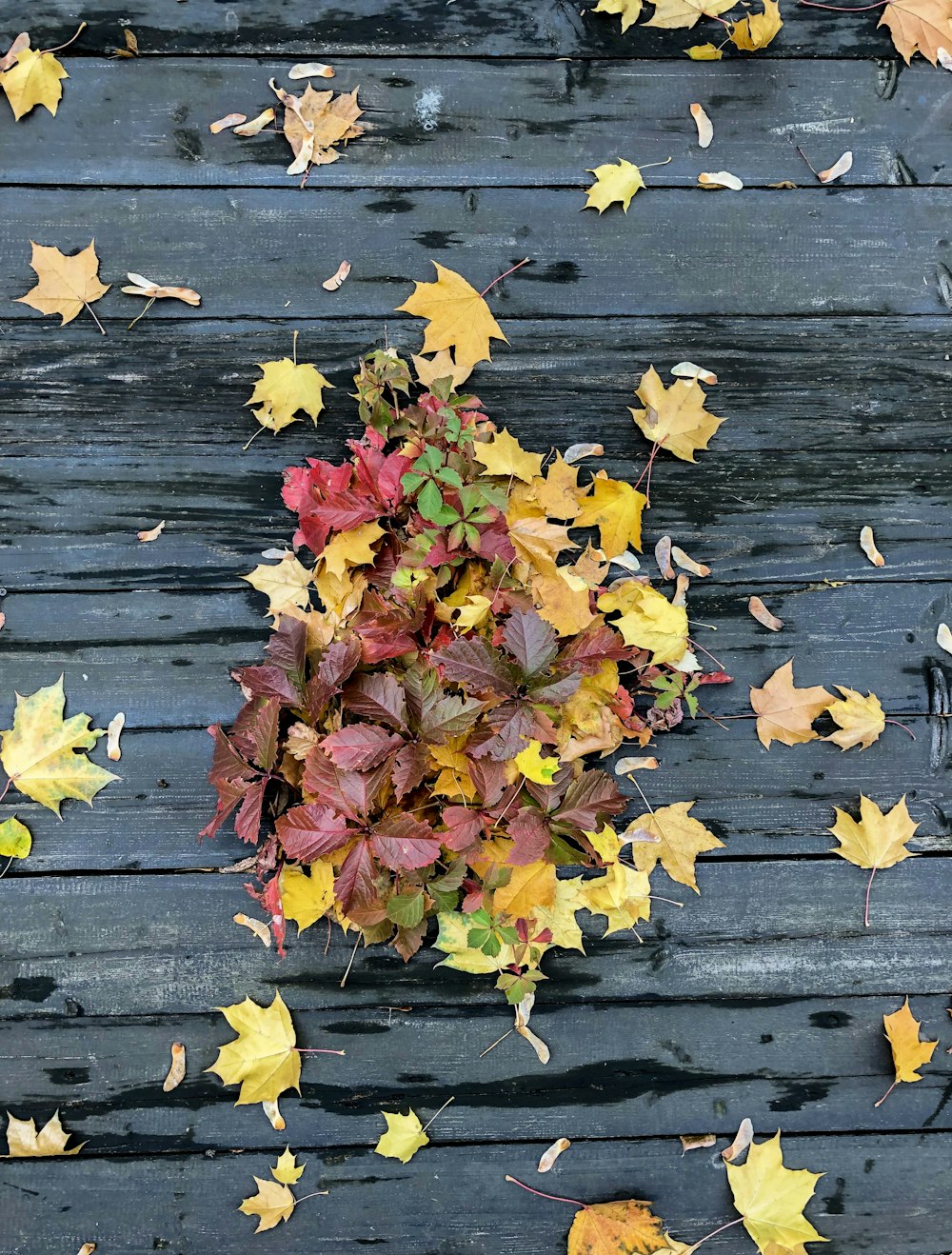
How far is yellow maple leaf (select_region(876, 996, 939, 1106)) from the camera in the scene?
1.78 meters

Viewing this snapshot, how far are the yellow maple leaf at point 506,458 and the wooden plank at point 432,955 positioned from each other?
93 cm

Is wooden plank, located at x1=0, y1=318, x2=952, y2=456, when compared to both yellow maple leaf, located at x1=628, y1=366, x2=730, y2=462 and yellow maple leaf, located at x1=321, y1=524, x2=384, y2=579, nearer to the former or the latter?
yellow maple leaf, located at x1=628, y1=366, x2=730, y2=462

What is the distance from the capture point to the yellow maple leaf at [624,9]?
180 cm

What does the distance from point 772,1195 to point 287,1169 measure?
101 cm

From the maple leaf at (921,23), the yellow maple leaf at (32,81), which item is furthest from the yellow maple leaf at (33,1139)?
the maple leaf at (921,23)

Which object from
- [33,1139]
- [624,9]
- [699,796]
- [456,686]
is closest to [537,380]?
[456,686]

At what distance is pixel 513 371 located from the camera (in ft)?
6.00

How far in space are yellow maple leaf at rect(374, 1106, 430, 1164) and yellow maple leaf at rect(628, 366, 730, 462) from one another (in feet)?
4.94

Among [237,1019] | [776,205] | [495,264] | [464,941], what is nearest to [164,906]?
[237,1019]

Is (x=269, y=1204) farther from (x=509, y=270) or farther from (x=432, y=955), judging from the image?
(x=509, y=270)

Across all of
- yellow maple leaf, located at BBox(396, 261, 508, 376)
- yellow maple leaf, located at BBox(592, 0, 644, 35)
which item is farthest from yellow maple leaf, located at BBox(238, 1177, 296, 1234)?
yellow maple leaf, located at BBox(592, 0, 644, 35)

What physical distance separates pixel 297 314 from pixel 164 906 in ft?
4.23

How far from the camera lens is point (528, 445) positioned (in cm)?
182

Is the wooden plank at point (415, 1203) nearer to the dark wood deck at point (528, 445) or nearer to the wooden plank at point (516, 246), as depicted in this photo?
the dark wood deck at point (528, 445)
